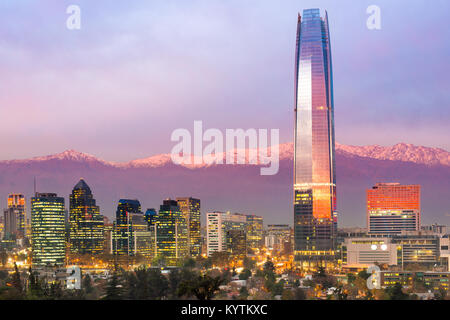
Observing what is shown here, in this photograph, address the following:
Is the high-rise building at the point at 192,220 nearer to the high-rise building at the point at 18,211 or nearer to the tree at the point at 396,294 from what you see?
the high-rise building at the point at 18,211

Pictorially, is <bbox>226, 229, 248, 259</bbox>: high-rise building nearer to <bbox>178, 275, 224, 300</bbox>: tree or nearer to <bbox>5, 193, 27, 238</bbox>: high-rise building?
<bbox>5, 193, 27, 238</bbox>: high-rise building

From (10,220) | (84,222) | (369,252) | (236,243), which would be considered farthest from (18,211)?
(369,252)

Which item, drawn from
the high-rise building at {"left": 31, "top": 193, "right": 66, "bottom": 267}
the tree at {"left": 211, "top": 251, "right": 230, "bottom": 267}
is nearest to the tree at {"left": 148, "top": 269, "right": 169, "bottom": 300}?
the tree at {"left": 211, "top": 251, "right": 230, "bottom": 267}

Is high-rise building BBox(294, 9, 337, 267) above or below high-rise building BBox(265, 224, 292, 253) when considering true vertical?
above

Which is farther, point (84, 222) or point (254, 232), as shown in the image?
point (254, 232)

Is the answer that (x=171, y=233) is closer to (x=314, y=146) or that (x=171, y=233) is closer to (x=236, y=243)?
(x=236, y=243)

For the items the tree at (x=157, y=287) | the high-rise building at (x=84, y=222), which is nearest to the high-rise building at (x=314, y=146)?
the high-rise building at (x=84, y=222)
